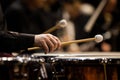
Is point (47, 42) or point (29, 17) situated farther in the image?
point (29, 17)

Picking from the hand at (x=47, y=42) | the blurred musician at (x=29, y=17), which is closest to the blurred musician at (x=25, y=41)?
the hand at (x=47, y=42)

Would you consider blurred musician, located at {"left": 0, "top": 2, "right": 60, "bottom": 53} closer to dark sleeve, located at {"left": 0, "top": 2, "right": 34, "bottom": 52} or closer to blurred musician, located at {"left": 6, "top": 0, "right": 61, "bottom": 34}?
dark sleeve, located at {"left": 0, "top": 2, "right": 34, "bottom": 52}

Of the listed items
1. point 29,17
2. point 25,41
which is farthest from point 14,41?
point 29,17

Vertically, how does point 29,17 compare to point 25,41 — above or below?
above

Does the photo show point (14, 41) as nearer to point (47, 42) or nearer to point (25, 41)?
point (25, 41)

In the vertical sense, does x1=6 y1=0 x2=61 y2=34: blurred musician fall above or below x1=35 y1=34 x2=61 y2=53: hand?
above

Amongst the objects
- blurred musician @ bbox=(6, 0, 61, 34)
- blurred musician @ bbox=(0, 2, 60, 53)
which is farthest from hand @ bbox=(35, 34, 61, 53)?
blurred musician @ bbox=(6, 0, 61, 34)

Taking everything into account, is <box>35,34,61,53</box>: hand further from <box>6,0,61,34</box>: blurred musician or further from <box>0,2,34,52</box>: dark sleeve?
<box>6,0,61,34</box>: blurred musician

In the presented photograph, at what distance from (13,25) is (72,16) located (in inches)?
44.8

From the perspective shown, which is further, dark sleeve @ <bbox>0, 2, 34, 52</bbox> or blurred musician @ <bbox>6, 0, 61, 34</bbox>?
blurred musician @ <bbox>6, 0, 61, 34</bbox>

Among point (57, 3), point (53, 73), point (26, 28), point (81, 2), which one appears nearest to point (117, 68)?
point (53, 73)

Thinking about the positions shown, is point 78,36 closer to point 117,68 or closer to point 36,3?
point 36,3

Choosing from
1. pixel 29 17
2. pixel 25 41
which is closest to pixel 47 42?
pixel 25 41

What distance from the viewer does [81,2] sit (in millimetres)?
5348
